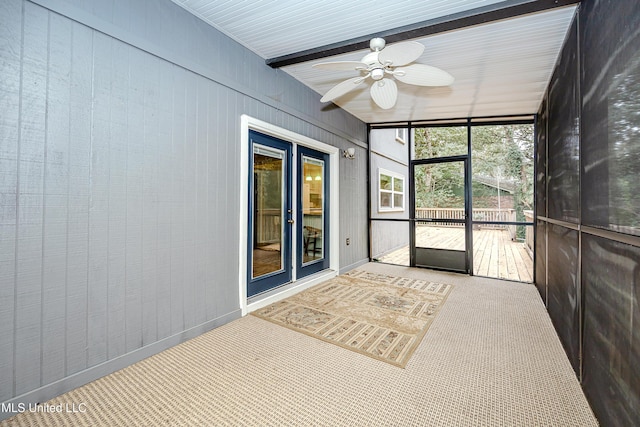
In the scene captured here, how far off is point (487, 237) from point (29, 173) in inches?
217

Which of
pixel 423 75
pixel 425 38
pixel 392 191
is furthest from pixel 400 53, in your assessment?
pixel 392 191

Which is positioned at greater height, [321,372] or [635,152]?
[635,152]

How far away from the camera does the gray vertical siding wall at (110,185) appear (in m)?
1.57

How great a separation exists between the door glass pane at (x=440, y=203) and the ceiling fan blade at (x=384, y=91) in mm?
2372

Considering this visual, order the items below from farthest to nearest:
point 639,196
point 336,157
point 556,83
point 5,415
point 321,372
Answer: point 336,157 → point 556,83 → point 321,372 → point 5,415 → point 639,196

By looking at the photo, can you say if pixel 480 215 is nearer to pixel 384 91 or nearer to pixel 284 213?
pixel 384 91

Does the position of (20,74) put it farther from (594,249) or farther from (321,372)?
(594,249)

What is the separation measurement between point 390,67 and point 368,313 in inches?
96.6

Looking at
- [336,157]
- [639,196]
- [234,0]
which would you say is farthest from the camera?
[336,157]

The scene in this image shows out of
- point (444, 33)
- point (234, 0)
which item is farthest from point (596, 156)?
point (234, 0)

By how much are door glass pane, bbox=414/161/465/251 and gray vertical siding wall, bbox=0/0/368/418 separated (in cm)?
348

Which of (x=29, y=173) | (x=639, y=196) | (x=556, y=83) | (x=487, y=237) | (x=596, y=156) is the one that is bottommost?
(x=487, y=237)

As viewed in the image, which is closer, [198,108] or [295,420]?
[295,420]

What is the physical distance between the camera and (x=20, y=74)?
61.5 inches
